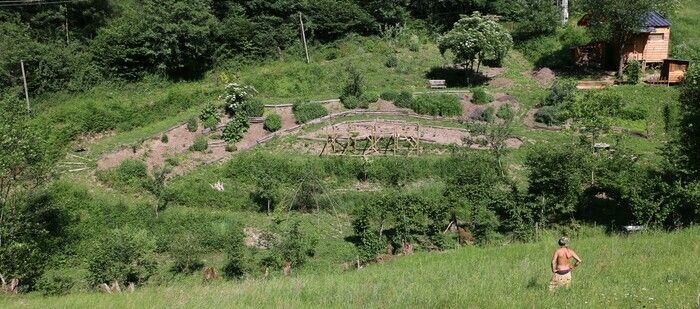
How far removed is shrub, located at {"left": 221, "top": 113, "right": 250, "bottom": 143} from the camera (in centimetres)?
2814

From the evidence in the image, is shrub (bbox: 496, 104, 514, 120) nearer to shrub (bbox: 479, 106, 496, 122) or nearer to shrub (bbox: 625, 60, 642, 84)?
shrub (bbox: 479, 106, 496, 122)

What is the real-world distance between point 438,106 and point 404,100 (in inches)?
74.0

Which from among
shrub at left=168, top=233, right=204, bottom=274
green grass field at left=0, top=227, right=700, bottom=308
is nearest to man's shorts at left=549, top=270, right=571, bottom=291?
green grass field at left=0, top=227, right=700, bottom=308

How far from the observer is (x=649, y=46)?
34.9 m

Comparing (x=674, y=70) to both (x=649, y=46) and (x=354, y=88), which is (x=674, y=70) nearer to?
(x=649, y=46)

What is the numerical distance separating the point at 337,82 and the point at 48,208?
18.9 m

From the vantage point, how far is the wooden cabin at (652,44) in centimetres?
3466

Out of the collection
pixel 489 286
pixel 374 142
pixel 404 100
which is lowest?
pixel 489 286

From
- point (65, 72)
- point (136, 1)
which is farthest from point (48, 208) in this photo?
point (136, 1)

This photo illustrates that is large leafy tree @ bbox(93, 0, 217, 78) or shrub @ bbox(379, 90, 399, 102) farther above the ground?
large leafy tree @ bbox(93, 0, 217, 78)

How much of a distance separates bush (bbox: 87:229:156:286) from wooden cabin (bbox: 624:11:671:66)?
30.0m

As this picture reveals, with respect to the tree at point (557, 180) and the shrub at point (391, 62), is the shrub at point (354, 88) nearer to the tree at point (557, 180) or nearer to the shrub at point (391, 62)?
the shrub at point (391, 62)

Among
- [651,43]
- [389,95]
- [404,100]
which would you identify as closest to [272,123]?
[389,95]

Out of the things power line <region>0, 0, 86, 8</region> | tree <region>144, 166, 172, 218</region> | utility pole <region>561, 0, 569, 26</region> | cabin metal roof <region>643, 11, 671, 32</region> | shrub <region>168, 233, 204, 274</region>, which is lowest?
shrub <region>168, 233, 204, 274</region>
